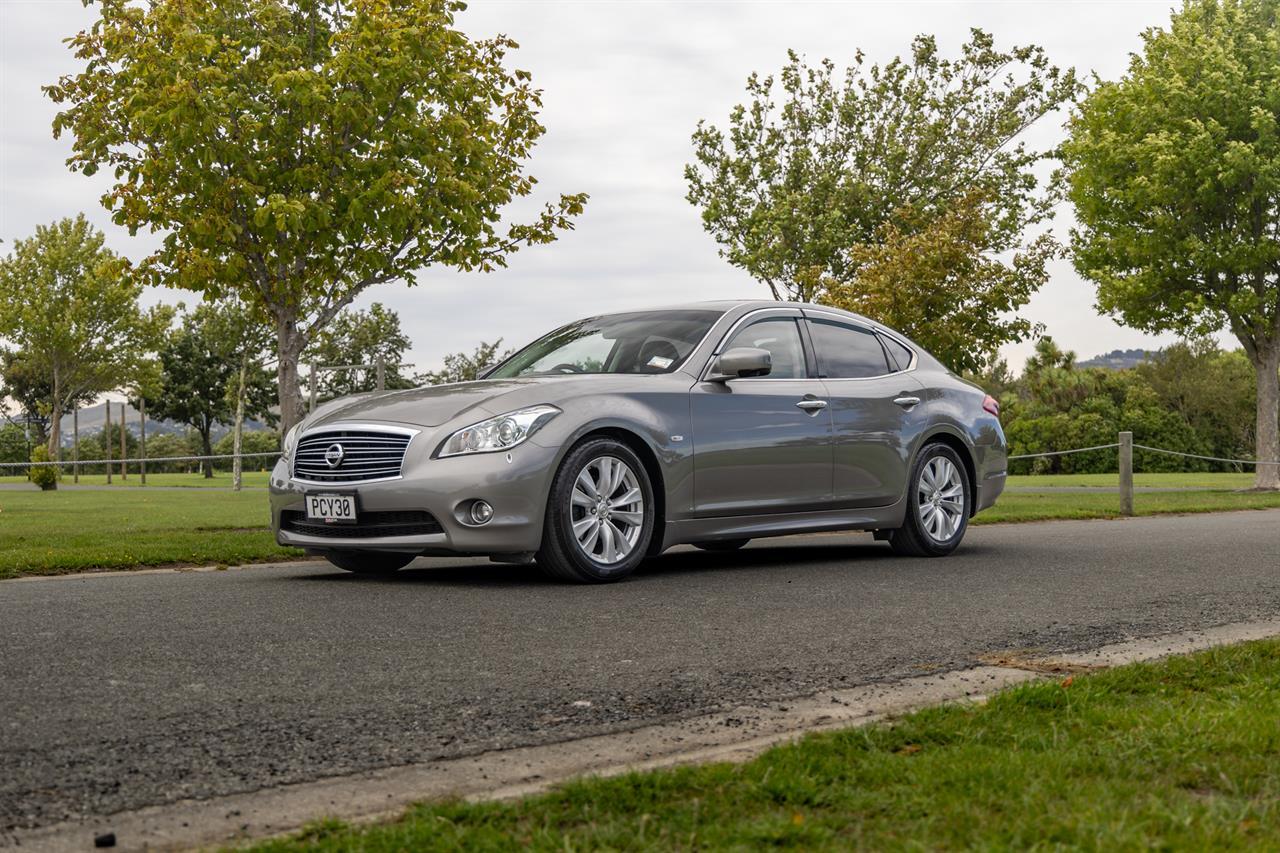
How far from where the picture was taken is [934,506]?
9.82 m

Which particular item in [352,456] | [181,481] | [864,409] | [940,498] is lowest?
[181,481]

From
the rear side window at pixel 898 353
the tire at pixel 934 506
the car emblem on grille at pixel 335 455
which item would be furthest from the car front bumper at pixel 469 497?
the rear side window at pixel 898 353

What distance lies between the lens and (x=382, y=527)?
7.47m

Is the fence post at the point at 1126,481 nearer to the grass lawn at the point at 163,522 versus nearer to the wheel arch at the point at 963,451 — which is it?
the grass lawn at the point at 163,522

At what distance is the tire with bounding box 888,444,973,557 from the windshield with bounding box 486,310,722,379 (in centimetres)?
202

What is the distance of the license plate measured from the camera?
750 cm

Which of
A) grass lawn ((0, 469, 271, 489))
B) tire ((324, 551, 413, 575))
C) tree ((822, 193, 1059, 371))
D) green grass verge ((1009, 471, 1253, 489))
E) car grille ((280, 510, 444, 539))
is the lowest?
green grass verge ((1009, 471, 1253, 489))

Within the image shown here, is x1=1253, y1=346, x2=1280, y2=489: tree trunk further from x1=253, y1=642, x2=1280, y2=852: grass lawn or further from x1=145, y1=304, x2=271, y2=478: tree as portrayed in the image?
x1=145, y1=304, x2=271, y2=478: tree

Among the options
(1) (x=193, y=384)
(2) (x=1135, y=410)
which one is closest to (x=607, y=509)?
(2) (x=1135, y=410)

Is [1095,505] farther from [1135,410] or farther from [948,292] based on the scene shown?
[1135,410]

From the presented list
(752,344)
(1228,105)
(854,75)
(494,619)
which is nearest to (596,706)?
(494,619)

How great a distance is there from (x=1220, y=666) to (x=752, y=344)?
15.0ft

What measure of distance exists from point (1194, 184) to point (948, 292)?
536cm

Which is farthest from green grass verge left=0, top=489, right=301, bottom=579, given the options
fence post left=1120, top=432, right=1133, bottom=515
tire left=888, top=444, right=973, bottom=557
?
fence post left=1120, top=432, right=1133, bottom=515
